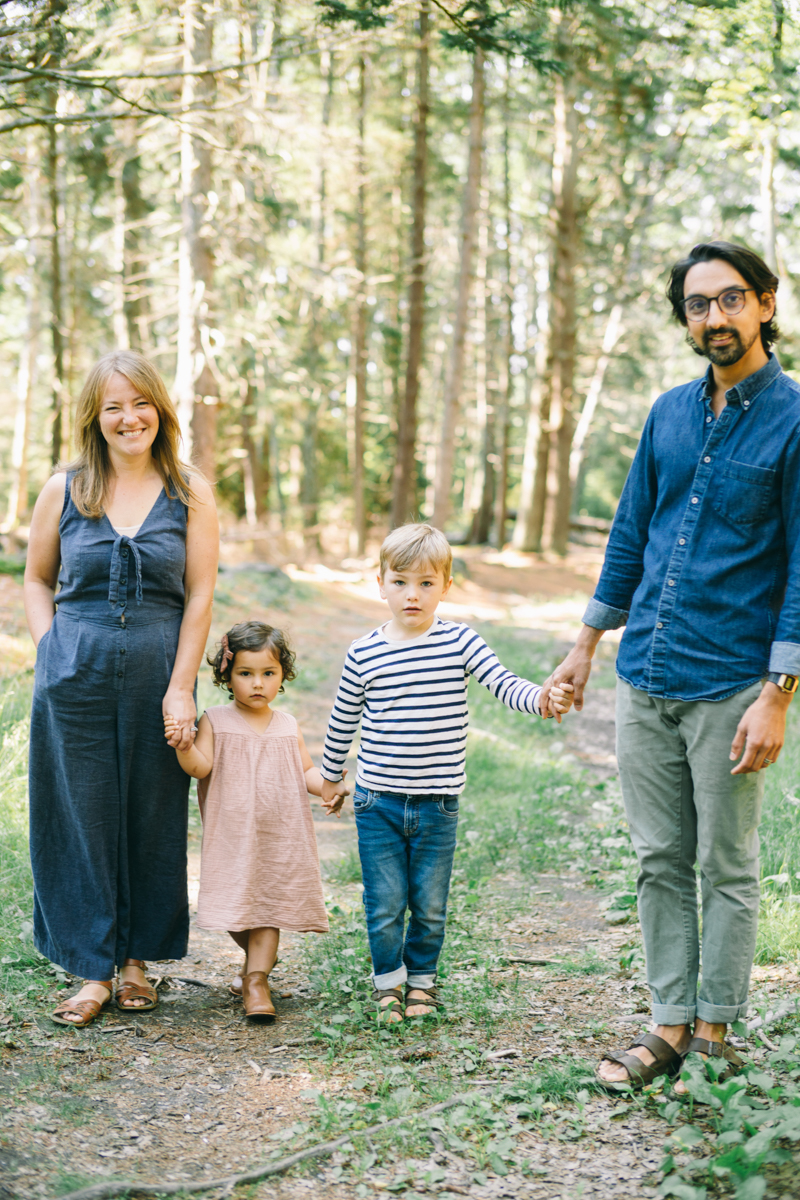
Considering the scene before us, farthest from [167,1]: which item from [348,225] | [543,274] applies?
[543,274]

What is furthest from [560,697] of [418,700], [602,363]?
[602,363]

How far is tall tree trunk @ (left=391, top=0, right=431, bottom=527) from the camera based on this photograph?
18.1 m

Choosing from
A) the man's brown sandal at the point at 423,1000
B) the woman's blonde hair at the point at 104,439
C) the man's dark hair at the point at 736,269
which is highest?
the man's dark hair at the point at 736,269

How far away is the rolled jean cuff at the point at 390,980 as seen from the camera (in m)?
3.66

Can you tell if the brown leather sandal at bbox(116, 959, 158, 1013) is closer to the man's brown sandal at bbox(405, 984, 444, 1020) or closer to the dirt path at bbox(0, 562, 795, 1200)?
the dirt path at bbox(0, 562, 795, 1200)

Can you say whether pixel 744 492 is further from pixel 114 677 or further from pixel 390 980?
pixel 114 677

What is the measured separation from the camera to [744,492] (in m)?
2.91

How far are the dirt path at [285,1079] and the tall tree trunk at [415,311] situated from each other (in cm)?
1389

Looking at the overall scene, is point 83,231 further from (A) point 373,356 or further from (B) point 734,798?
(B) point 734,798

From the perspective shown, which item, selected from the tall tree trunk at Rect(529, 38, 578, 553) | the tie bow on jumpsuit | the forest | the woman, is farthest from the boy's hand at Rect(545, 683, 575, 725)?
the tall tree trunk at Rect(529, 38, 578, 553)

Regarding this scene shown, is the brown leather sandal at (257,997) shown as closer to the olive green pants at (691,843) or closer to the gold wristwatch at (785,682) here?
the olive green pants at (691,843)

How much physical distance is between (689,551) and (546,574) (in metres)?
18.9

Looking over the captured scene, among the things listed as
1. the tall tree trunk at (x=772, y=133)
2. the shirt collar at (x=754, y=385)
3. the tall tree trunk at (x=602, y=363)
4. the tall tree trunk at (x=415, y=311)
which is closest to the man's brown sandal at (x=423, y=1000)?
the shirt collar at (x=754, y=385)

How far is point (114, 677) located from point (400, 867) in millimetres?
1269
